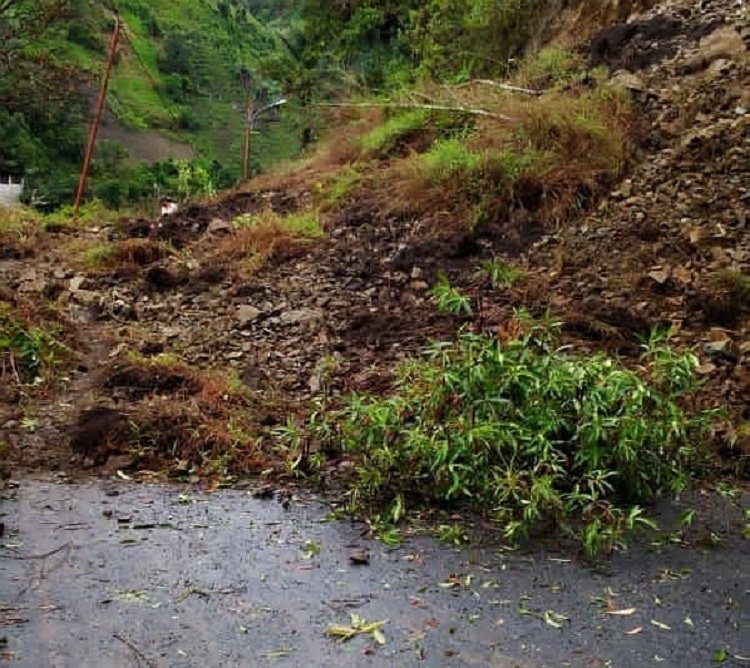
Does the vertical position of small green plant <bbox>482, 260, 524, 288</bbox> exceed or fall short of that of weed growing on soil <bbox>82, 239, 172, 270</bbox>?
it exceeds it

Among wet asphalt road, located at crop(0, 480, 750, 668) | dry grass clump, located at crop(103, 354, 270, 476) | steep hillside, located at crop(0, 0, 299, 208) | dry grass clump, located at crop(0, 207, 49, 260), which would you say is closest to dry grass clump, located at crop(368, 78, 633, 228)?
dry grass clump, located at crop(103, 354, 270, 476)

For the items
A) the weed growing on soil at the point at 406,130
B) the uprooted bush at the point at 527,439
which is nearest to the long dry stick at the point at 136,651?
the uprooted bush at the point at 527,439

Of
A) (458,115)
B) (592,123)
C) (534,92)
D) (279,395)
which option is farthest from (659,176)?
(279,395)

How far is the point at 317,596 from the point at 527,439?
126 cm

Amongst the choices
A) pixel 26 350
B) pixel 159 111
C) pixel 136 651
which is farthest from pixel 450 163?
pixel 159 111

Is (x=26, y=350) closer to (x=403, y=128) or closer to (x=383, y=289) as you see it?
(x=383, y=289)

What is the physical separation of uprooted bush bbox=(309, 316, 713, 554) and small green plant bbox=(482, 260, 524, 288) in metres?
2.09

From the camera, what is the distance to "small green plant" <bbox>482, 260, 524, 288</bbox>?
6.17 m

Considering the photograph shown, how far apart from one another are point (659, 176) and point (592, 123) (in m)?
0.78

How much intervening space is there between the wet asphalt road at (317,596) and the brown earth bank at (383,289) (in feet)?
2.76

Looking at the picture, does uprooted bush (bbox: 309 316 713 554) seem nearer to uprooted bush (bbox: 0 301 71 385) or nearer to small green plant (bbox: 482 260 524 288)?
small green plant (bbox: 482 260 524 288)

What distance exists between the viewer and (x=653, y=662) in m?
2.62

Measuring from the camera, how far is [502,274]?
6.25 meters

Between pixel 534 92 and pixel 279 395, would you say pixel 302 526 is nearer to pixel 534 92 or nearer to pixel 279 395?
pixel 279 395
